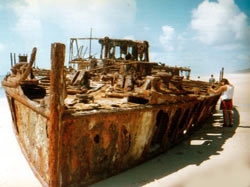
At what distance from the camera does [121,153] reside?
3.86 meters

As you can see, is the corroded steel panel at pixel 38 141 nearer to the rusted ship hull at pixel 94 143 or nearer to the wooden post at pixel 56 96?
the rusted ship hull at pixel 94 143

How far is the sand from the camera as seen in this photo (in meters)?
Result: 3.81

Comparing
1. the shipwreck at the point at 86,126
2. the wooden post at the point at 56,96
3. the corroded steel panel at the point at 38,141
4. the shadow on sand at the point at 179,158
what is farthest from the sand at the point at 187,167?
the wooden post at the point at 56,96

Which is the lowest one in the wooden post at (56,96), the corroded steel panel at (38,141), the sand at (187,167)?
the sand at (187,167)

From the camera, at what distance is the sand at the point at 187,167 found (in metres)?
3.81

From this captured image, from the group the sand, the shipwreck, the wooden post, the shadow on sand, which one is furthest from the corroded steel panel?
the shadow on sand

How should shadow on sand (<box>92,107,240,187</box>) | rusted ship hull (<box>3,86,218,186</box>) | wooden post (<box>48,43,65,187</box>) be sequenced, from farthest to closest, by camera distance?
shadow on sand (<box>92,107,240,187</box>), rusted ship hull (<box>3,86,218,186</box>), wooden post (<box>48,43,65,187</box>)

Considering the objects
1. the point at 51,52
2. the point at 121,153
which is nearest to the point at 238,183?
the point at 121,153

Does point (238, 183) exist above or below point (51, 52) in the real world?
below

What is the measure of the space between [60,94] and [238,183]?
364 centimetres

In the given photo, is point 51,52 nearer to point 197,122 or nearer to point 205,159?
point 205,159

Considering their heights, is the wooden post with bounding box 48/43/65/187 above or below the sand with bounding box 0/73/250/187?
above

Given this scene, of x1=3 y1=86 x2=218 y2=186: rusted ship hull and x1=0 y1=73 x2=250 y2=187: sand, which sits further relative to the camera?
x1=0 y1=73 x2=250 y2=187: sand

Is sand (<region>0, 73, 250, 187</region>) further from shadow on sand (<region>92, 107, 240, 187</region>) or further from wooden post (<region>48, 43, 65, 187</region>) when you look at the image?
wooden post (<region>48, 43, 65, 187</region>)
